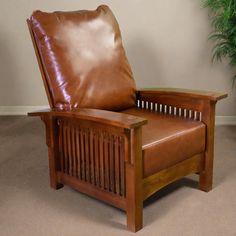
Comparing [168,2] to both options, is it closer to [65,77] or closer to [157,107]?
[157,107]

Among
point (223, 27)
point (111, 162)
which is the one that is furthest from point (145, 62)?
point (111, 162)

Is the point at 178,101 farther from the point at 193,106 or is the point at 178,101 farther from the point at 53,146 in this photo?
the point at 53,146

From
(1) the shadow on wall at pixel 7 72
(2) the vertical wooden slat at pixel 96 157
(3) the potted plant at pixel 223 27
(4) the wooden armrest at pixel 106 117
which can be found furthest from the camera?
(1) the shadow on wall at pixel 7 72

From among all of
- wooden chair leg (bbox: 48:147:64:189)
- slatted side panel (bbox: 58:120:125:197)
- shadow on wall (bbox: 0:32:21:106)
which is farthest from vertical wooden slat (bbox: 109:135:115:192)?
shadow on wall (bbox: 0:32:21:106)

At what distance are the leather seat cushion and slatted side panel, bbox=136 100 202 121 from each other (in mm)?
62

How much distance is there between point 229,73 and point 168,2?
0.77 meters

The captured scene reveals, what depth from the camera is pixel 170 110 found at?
2252mm

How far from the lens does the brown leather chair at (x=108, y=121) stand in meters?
1.78

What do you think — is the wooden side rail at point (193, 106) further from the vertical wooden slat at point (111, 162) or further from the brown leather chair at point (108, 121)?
the vertical wooden slat at point (111, 162)

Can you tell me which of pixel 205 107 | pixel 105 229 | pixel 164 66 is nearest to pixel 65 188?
pixel 105 229

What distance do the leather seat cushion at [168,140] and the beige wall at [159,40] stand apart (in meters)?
1.29

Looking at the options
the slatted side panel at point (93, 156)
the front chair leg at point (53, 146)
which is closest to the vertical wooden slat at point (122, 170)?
the slatted side panel at point (93, 156)

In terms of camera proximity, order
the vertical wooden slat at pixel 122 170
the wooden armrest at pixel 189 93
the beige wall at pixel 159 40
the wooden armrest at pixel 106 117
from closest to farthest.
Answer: the wooden armrest at pixel 106 117 → the vertical wooden slat at pixel 122 170 → the wooden armrest at pixel 189 93 → the beige wall at pixel 159 40

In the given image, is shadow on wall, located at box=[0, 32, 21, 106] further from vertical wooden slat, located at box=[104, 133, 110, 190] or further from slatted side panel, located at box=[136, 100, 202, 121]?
vertical wooden slat, located at box=[104, 133, 110, 190]
